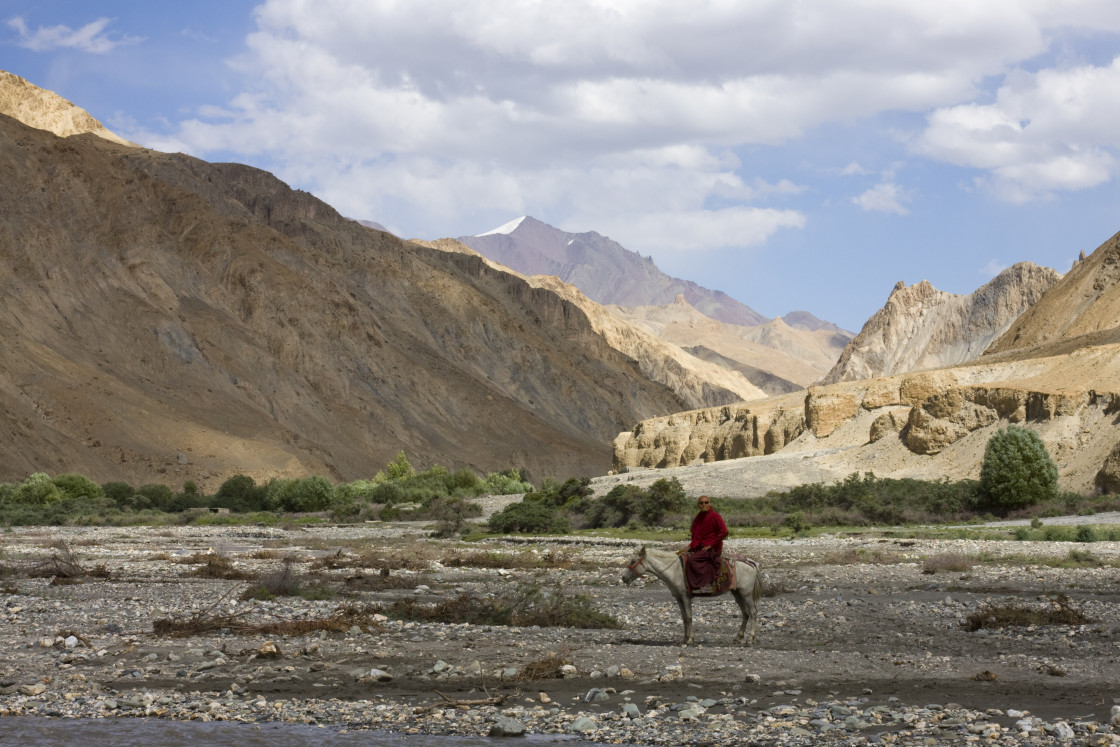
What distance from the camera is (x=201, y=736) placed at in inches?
416

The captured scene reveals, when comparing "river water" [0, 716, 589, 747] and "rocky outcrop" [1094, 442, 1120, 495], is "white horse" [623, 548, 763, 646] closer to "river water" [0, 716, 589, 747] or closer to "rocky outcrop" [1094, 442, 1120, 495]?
"river water" [0, 716, 589, 747]

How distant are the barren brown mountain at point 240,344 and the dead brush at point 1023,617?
58767mm

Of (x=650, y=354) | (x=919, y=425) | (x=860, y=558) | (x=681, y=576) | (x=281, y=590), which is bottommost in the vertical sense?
(x=860, y=558)

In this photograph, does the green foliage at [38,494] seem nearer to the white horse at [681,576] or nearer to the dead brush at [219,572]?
the dead brush at [219,572]

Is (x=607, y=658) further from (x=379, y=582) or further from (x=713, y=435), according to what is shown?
(x=713, y=435)

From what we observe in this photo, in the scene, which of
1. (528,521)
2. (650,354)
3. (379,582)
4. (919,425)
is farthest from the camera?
(650,354)

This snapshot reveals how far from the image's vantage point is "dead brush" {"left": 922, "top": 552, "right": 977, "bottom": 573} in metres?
22.3

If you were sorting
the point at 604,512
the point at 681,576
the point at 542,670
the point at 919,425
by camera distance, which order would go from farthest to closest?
the point at 919,425, the point at 604,512, the point at 681,576, the point at 542,670

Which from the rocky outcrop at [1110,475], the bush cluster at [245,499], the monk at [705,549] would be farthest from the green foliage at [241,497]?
the monk at [705,549]

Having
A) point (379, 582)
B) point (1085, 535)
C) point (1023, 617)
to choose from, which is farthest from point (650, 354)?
point (1023, 617)

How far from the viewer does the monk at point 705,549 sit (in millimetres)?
13922

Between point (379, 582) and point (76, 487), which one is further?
point (76, 487)

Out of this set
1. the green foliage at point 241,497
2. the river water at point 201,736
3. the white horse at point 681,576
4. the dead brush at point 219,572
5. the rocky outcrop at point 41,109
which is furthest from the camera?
the rocky outcrop at point 41,109

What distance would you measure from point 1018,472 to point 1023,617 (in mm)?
24112
